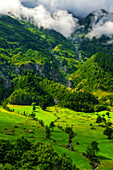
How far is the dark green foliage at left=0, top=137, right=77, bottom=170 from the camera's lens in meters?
40.9

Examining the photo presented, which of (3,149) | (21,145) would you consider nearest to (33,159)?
(21,145)

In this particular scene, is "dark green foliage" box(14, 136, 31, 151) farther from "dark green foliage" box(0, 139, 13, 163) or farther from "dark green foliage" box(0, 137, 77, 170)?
"dark green foliage" box(0, 139, 13, 163)

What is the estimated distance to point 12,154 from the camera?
→ 46.1m

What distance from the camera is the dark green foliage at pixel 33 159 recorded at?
4090 centimetres

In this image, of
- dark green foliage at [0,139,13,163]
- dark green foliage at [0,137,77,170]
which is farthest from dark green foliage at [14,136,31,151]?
dark green foliage at [0,139,13,163]

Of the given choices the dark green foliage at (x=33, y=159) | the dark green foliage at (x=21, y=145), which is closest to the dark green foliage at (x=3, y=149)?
the dark green foliage at (x=33, y=159)

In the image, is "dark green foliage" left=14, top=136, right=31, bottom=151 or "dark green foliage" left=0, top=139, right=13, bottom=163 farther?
"dark green foliage" left=14, top=136, right=31, bottom=151

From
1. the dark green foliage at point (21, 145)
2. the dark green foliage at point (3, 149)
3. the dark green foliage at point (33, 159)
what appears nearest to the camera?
the dark green foliage at point (33, 159)

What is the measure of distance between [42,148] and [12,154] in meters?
10.5

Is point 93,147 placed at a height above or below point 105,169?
above

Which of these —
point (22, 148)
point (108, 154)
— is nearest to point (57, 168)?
point (22, 148)

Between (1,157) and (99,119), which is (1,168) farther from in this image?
(99,119)

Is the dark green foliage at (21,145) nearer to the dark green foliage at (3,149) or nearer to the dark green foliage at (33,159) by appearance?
the dark green foliage at (33,159)

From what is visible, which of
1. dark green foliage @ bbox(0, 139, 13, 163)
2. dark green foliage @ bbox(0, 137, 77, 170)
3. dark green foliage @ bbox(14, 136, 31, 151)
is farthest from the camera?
dark green foliage @ bbox(14, 136, 31, 151)
